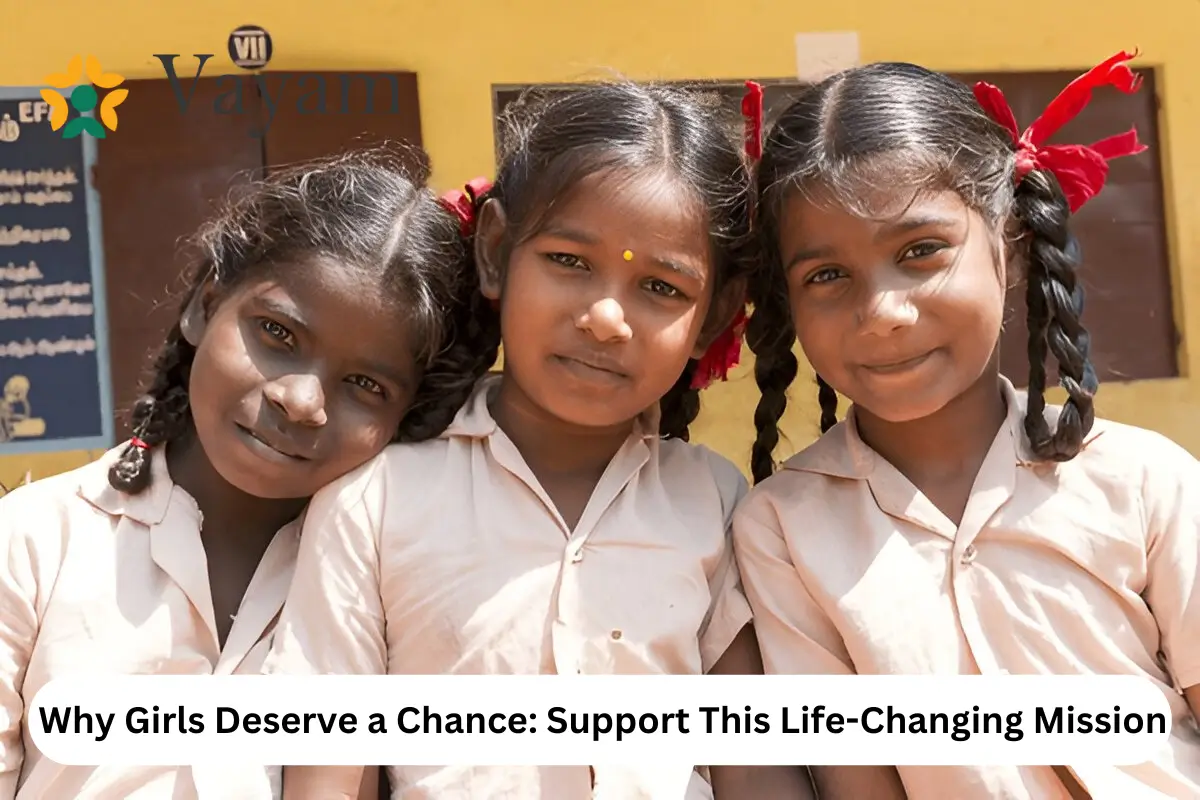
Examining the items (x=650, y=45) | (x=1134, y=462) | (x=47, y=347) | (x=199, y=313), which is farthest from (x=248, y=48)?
(x=1134, y=462)

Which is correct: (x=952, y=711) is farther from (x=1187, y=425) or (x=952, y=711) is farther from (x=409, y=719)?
(x=1187, y=425)

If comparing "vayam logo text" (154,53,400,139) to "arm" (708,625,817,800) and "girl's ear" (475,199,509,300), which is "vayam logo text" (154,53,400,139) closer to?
"girl's ear" (475,199,509,300)

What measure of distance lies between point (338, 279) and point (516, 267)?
0.30 m

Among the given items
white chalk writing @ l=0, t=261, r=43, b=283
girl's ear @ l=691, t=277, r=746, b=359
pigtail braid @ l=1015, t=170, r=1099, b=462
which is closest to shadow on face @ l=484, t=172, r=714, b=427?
girl's ear @ l=691, t=277, r=746, b=359

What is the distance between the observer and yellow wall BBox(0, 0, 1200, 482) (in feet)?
12.7

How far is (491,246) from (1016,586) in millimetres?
1050

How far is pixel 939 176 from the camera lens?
1.97 meters

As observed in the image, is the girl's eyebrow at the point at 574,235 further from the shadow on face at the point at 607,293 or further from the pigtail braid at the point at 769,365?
the pigtail braid at the point at 769,365

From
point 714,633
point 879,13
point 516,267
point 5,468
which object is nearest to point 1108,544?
point 714,633

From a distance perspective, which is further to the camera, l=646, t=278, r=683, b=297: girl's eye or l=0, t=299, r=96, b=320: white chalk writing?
l=0, t=299, r=96, b=320: white chalk writing

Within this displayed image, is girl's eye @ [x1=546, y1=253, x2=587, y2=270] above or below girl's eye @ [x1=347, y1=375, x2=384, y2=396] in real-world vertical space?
above

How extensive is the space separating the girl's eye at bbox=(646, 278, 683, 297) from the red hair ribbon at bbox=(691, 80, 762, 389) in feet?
0.80

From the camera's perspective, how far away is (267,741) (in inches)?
73.0

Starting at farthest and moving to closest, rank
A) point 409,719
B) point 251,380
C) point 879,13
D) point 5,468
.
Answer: point 879,13 < point 5,468 < point 251,380 < point 409,719
